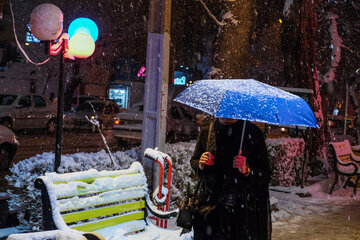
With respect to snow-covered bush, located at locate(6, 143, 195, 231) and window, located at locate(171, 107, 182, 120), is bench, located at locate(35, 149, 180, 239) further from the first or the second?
window, located at locate(171, 107, 182, 120)

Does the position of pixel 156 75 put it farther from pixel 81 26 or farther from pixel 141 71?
pixel 141 71

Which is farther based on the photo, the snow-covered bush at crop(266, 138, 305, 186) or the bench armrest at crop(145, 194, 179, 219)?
the snow-covered bush at crop(266, 138, 305, 186)

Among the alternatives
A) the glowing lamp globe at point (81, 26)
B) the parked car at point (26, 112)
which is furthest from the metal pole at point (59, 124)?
the parked car at point (26, 112)

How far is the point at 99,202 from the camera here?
410 cm

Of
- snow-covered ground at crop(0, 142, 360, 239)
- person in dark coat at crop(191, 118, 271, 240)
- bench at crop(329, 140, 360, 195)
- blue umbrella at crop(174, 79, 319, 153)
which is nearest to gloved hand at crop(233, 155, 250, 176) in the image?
person in dark coat at crop(191, 118, 271, 240)

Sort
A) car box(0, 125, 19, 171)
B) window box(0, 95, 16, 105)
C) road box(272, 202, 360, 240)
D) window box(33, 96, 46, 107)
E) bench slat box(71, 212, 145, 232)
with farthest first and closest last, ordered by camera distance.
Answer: window box(33, 96, 46, 107) → window box(0, 95, 16, 105) → car box(0, 125, 19, 171) → road box(272, 202, 360, 240) → bench slat box(71, 212, 145, 232)

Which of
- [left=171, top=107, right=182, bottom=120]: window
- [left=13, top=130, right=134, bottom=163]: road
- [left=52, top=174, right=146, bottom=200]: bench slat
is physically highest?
[left=171, top=107, right=182, bottom=120]: window

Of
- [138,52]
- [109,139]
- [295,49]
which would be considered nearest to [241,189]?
[295,49]

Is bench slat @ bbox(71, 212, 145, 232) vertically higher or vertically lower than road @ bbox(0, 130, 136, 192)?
higher

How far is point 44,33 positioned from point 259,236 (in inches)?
139

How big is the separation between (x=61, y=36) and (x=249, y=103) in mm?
2991

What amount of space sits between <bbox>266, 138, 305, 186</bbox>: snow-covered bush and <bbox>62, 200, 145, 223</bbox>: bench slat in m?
5.71

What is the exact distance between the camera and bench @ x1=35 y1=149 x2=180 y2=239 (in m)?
3.62

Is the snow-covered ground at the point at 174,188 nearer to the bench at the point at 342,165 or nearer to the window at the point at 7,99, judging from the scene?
the bench at the point at 342,165
